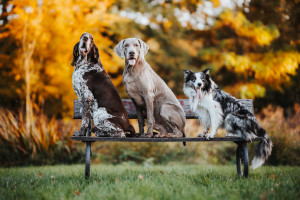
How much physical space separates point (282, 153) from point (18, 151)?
6356 millimetres

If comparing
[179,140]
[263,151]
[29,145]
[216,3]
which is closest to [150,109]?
[179,140]

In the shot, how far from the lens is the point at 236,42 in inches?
502

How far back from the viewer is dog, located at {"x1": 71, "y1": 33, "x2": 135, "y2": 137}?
152 inches

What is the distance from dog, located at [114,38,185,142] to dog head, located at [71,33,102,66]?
36 centimetres

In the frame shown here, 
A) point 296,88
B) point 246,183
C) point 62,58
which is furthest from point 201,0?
point 246,183

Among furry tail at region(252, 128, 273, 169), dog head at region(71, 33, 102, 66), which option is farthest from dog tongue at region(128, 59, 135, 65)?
furry tail at region(252, 128, 273, 169)

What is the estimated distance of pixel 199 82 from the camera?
150 inches

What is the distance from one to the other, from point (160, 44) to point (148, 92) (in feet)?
36.8

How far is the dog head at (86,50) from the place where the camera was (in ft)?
13.2

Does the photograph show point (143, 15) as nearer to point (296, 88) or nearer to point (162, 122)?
point (296, 88)

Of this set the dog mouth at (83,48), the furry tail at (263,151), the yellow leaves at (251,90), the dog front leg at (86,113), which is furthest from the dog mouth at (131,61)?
the yellow leaves at (251,90)

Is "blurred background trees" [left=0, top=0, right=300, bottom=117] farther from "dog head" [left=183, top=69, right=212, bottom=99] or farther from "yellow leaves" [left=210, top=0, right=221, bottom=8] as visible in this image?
"dog head" [left=183, top=69, right=212, bottom=99]

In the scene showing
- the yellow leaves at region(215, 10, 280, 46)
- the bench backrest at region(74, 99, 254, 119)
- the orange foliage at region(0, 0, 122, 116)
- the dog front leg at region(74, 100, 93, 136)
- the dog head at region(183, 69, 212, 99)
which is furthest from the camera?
the yellow leaves at region(215, 10, 280, 46)

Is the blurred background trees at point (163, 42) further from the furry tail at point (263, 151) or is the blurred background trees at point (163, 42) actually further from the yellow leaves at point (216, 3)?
the furry tail at point (263, 151)
